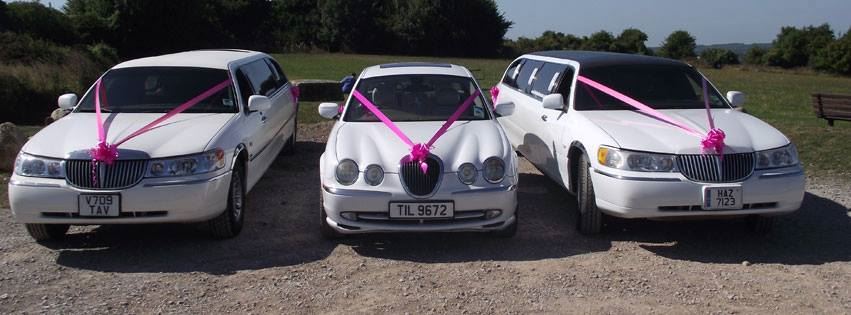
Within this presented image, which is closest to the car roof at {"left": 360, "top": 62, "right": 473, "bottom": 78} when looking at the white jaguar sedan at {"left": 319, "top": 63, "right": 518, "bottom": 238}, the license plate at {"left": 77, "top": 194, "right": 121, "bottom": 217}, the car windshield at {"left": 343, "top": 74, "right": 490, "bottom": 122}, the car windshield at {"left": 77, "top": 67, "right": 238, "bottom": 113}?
the car windshield at {"left": 343, "top": 74, "right": 490, "bottom": 122}

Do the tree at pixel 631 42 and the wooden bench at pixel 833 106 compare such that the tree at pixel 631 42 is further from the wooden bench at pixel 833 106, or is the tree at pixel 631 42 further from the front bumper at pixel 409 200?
the front bumper at pixel 409 200

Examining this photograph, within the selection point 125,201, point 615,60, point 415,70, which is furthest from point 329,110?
point 615,60

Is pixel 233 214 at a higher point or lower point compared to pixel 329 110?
lower

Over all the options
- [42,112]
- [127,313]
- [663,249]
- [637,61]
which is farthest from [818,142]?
[42,112]

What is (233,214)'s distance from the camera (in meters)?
6.46

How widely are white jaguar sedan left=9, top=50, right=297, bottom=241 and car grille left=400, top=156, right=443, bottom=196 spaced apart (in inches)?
59.1

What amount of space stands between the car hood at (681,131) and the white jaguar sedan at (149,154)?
3207 millimetres

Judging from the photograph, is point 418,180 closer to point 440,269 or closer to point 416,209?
point 416,209

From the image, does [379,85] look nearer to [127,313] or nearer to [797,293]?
[127,313]

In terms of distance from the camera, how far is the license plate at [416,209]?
5.81 m

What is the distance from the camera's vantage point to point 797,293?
5.16 metres

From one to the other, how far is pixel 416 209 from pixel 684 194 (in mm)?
2029

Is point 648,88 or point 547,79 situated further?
point 547,79

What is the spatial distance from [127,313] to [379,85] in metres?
3.50
